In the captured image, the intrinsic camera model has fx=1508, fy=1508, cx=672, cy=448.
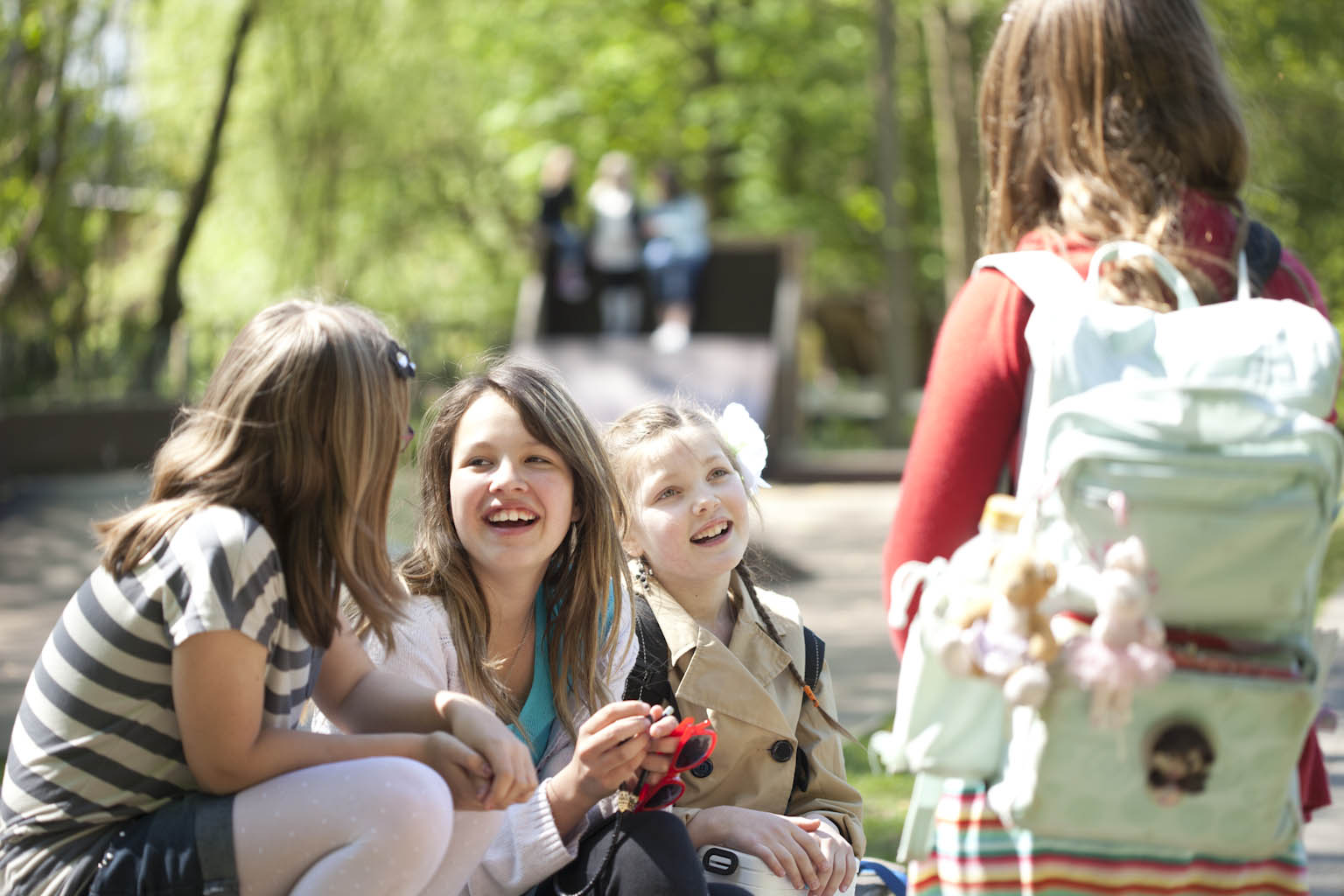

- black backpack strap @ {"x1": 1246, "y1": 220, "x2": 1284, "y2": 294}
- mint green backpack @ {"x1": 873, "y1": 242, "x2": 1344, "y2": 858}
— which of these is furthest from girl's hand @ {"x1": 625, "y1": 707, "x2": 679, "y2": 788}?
black backpack strap @ {"x1": 1246, "y1": 220, "x2": 1284, "y2": 294}

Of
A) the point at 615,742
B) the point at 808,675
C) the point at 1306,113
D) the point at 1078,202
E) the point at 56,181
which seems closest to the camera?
the point at 1078,202

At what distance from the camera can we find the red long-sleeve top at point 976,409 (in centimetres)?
181

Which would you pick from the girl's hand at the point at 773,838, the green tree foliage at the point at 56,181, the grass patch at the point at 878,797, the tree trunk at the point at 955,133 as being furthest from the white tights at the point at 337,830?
the tree trunk at the point at 955,133

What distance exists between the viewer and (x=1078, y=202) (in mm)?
1896

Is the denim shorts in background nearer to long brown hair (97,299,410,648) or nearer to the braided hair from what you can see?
long brown hair (97,299,410,648)

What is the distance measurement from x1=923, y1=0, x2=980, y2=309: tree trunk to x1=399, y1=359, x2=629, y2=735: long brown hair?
1277 centimetres

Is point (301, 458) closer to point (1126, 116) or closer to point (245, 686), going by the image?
point (245, 686)

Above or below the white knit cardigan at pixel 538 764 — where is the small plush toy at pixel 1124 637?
above

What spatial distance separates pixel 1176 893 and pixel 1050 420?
54 centimetres

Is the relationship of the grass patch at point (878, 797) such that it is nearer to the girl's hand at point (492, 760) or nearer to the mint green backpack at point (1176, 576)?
the girl's hand at point (492, 760)

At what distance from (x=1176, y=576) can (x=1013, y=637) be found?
0.18 meters

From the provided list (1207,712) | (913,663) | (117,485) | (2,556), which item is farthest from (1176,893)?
(117,485)

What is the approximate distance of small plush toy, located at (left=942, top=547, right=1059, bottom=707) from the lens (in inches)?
61.2

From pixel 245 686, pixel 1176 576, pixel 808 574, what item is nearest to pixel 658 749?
pixel 245 686
